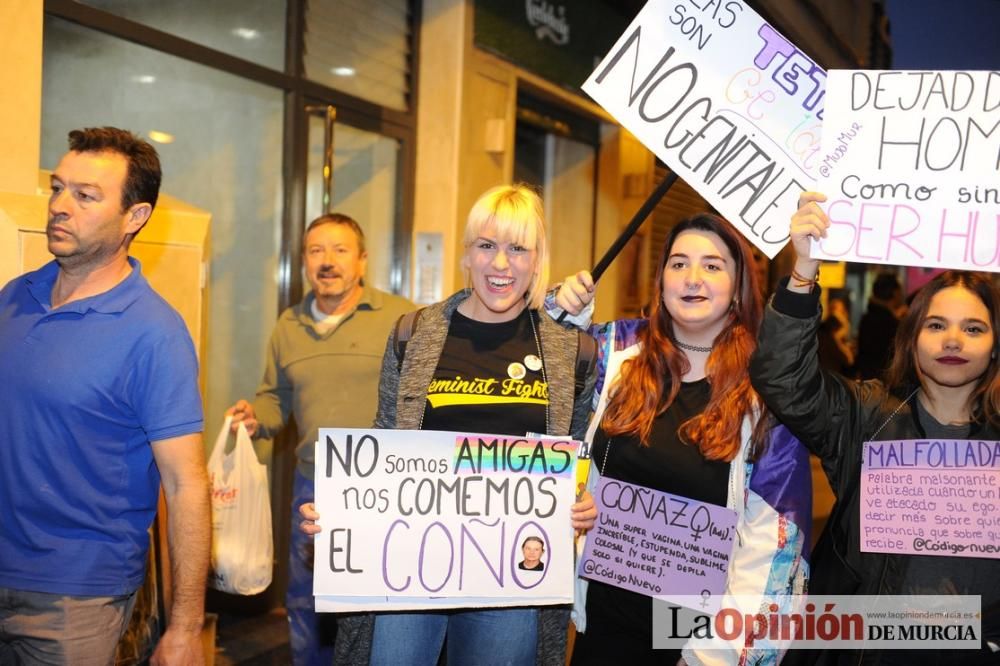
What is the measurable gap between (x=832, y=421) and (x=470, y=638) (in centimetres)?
115

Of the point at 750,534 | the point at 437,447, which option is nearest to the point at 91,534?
the point at 437,447

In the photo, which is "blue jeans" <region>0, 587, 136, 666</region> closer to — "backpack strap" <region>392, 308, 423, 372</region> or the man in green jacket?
"backpack strap" <region>392, 308, 423, 372</region>

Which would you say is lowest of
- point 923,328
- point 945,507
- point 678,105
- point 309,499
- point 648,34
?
point 309,499

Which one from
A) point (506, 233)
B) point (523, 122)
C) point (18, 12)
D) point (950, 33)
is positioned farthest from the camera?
point (523, 122)

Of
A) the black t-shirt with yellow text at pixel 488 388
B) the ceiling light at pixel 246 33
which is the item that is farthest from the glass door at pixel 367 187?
the black t-shirt with yellow text at pixel 488 388

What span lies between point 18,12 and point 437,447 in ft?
8.28

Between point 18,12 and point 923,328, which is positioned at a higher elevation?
point 18,12

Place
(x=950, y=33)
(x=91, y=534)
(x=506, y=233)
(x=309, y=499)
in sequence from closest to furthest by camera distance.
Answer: (x=91, y=534), (x=506, y=233), (x=309, y=499), (x=950, y=33)

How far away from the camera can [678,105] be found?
2977 millimetres

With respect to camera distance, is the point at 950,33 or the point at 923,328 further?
the point at 950,33

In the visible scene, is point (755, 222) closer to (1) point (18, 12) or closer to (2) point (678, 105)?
(2) point (678, 105)

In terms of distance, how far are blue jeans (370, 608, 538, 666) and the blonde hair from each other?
0.91m

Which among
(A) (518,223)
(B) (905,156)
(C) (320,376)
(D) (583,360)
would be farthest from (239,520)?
(B) (905,156)

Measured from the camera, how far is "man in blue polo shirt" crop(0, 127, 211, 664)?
7.94 feet
